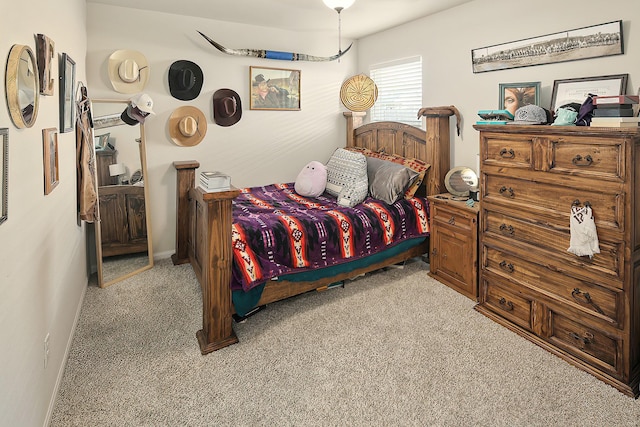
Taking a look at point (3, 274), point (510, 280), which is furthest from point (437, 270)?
A: point (3, 274)

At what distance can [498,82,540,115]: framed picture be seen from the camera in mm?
2982

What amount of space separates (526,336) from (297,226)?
174cm

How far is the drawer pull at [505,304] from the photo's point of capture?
2.66 m

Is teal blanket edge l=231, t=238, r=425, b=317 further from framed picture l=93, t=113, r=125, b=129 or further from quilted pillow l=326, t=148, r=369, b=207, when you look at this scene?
framed picture l=93, t=113, r=125, b=129

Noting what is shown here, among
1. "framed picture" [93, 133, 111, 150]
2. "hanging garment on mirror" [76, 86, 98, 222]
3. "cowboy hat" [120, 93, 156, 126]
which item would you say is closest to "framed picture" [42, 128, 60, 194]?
"hanging garment on mirror" [76, 86, 98, 222]

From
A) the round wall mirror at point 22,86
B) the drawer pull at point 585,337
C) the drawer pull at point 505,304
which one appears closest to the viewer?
the round wall mirror at point 22,86

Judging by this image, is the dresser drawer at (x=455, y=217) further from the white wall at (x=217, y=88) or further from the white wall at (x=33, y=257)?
the white wall at (x=33, y=257)

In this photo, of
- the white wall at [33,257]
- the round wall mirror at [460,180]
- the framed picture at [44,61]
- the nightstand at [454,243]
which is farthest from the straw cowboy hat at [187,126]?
the round wall mirror at [460,180]

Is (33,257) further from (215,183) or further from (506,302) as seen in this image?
(506,302)

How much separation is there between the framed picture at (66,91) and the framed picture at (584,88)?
131 inches

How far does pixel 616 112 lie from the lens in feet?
6.73

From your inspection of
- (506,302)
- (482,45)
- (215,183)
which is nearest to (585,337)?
(506,302)

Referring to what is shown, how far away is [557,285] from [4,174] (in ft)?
9.07

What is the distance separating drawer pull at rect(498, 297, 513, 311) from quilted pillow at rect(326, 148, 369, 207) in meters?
1.46
